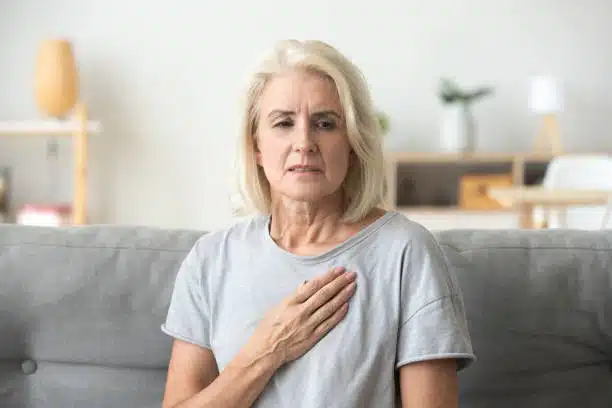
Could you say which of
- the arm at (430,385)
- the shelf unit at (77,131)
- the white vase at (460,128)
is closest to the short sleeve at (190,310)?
Result: the arm at (430,385)

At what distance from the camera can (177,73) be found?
190 inches

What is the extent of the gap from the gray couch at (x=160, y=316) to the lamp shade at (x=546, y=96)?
11.7 feet

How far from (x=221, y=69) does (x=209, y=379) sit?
3.82m

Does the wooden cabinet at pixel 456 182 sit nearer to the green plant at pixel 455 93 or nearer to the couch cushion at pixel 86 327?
the green plant at pixel 455 93

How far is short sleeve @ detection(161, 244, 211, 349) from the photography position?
3.97 ft

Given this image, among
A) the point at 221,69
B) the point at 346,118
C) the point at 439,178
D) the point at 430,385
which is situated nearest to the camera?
the point at 430,385

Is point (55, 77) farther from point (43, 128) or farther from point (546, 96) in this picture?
point (546, 96)

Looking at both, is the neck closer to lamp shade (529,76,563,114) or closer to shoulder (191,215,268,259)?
shoulder (191,215,268,259)

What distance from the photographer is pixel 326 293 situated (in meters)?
1.12

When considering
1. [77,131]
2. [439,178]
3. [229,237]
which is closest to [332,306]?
[229,237]

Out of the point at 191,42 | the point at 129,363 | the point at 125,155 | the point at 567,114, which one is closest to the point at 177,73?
the point at 191,42

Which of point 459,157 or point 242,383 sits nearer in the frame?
point 242,383

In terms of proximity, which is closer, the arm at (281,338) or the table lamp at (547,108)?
the arm at (281,338)

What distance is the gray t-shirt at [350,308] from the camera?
1.08 m
